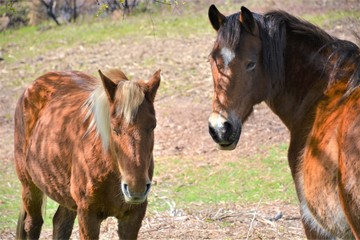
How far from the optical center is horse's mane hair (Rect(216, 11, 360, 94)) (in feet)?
15.3

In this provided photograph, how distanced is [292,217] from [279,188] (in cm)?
131

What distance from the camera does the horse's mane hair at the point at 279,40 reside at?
4.68 m

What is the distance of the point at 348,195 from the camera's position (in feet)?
12.9

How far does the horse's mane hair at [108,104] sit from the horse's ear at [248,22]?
3.11 ft

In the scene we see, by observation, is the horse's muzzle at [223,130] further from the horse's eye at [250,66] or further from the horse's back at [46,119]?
the horse's back at [46,119]

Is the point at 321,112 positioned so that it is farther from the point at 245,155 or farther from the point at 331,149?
the point at 245,155

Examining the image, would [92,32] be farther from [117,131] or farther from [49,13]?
[117,131]

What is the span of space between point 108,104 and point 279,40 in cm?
141

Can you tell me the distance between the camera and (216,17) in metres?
4.88

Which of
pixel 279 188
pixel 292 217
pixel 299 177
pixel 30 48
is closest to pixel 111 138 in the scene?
pixel 299 177

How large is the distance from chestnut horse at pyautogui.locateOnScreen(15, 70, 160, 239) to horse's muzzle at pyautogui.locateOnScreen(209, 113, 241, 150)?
702 mm

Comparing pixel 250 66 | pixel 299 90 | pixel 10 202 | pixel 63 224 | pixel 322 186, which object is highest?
pixel 250 66

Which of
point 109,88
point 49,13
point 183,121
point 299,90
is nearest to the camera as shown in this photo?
point 299,90

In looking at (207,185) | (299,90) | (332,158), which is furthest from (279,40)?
(207,185)
